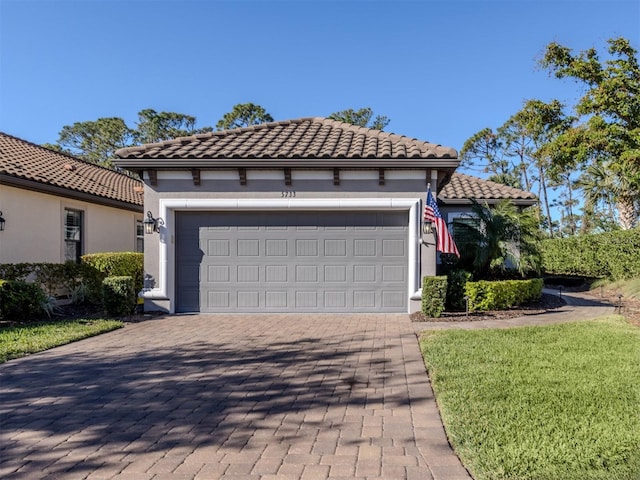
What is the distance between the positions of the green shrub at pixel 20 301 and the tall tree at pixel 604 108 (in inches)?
657

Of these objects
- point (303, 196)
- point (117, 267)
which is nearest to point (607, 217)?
point (303, 196)

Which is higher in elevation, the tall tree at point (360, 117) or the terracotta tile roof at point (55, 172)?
the tall tree at point (360, 117)

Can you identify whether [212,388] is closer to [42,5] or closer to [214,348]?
[214,348]

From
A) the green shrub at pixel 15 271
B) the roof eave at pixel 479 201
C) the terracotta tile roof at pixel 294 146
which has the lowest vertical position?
the green shrub at pixel 15 271

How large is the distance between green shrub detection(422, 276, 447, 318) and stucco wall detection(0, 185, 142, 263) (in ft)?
33.5

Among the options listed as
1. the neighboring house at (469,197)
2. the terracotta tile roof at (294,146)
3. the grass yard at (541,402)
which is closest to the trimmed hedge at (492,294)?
the grass yard at (541,402)

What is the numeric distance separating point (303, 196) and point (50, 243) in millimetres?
7489

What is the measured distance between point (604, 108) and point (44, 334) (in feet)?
59.3

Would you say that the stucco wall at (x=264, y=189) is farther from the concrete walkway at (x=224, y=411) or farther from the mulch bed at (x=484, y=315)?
the concrete walkway at (x=224, y=411)

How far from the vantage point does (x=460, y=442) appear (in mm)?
3533

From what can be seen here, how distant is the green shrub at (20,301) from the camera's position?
901 centimetres

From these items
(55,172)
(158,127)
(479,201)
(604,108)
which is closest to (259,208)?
(55,172)

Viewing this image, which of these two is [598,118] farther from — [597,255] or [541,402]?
[541,402]

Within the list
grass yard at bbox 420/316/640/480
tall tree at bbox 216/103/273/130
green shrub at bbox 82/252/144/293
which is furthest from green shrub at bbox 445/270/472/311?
tall tree at bbox 216/103/273/130
